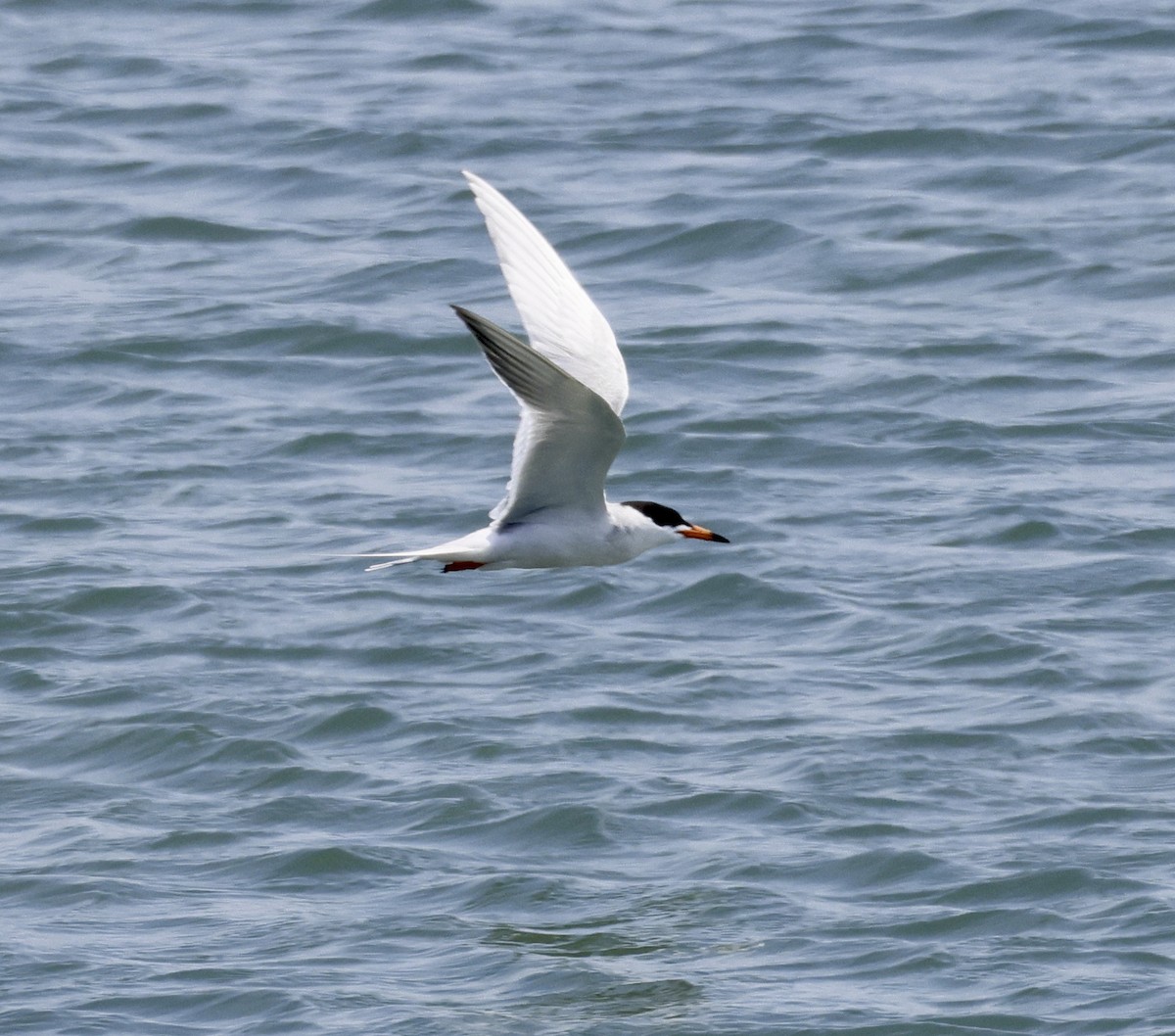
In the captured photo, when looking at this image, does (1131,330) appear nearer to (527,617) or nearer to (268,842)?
(527,617)

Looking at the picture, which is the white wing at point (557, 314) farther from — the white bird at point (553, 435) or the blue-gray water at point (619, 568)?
the blue-gray water at point (619, 568)

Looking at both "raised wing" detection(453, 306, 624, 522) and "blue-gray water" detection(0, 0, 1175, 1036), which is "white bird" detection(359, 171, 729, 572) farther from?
"blue-gray water" detection(0, 0, 1175, 1036)

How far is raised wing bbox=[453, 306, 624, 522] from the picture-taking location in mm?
8133

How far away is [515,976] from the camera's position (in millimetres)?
9125

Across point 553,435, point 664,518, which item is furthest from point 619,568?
point 553,435

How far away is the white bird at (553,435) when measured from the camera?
8367mm

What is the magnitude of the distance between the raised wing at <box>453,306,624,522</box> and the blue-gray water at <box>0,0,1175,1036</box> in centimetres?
162

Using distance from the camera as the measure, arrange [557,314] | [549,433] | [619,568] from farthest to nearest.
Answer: [619,568] < [557,314] < [549,433]

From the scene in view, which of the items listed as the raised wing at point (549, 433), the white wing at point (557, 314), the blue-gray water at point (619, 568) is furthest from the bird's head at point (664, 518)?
the blue-gray water at point (619, 568)

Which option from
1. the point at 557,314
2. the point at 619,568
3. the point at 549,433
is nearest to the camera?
the point at 549,433

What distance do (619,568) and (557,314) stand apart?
300 centimetres

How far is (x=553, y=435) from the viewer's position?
8.66m

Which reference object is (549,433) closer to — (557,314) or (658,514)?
(658,514)

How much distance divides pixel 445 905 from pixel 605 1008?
0.89 meters
